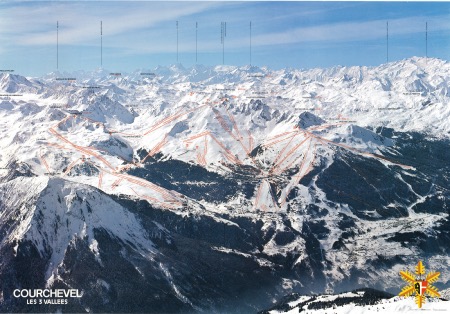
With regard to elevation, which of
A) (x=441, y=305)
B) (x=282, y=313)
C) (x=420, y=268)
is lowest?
(x=282, y=313)

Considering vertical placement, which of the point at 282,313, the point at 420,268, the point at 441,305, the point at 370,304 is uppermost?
the point at 420,268

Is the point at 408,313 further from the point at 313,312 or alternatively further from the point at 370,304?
the point at 313,312

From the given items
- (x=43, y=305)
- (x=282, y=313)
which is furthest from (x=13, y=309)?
(x=282, y=313)

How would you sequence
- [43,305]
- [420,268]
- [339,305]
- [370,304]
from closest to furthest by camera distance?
[420,268] → [370,304] → [339,305] → [43,305]

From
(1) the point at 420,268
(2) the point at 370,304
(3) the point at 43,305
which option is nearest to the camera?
(1) the point at 420,268

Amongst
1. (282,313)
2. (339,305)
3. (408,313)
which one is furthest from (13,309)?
(408,313)

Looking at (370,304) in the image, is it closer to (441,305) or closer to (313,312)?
(313,312)

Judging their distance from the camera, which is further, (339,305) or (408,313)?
(339,305)

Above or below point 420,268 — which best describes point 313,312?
below

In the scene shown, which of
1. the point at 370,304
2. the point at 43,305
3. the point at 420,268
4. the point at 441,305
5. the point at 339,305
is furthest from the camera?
the point at 43,305
